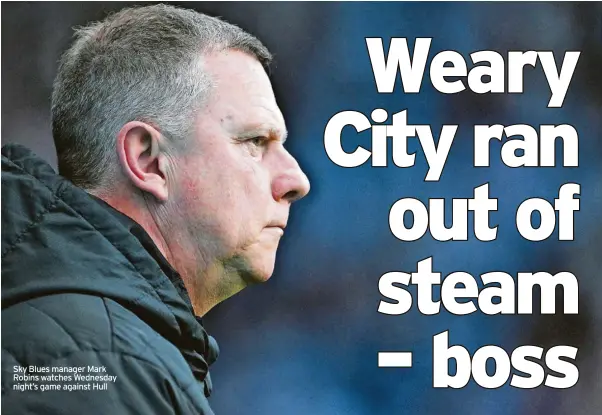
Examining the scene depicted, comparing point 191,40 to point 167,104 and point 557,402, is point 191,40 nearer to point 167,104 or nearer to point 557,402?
point 167,104

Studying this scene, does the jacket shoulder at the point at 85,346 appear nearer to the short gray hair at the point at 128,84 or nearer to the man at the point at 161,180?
the man at the point at 161,180

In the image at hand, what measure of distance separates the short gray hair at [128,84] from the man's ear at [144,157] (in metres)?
0.01

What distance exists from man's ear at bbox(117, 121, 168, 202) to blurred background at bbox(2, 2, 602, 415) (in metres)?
0.98

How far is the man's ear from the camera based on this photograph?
1191mm

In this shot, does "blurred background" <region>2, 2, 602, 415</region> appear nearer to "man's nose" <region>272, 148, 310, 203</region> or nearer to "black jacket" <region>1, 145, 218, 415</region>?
"man's nose" <region>272, 148, 310, 203</region>

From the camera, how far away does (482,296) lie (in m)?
2.22

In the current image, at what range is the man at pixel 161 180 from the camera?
37.3 inches

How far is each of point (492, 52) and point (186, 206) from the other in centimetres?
119

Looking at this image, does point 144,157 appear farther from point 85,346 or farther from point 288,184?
point 85,346

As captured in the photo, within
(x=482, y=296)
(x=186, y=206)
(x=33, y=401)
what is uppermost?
(x=186, y=206)

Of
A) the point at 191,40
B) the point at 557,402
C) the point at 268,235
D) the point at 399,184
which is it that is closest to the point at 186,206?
the point at 268,235

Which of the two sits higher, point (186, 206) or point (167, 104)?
point (167, 104)

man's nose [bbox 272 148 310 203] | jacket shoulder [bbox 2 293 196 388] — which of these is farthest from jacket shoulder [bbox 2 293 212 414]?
man's nose [bbox 272 148 310 203]

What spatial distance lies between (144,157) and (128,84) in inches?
3.9
